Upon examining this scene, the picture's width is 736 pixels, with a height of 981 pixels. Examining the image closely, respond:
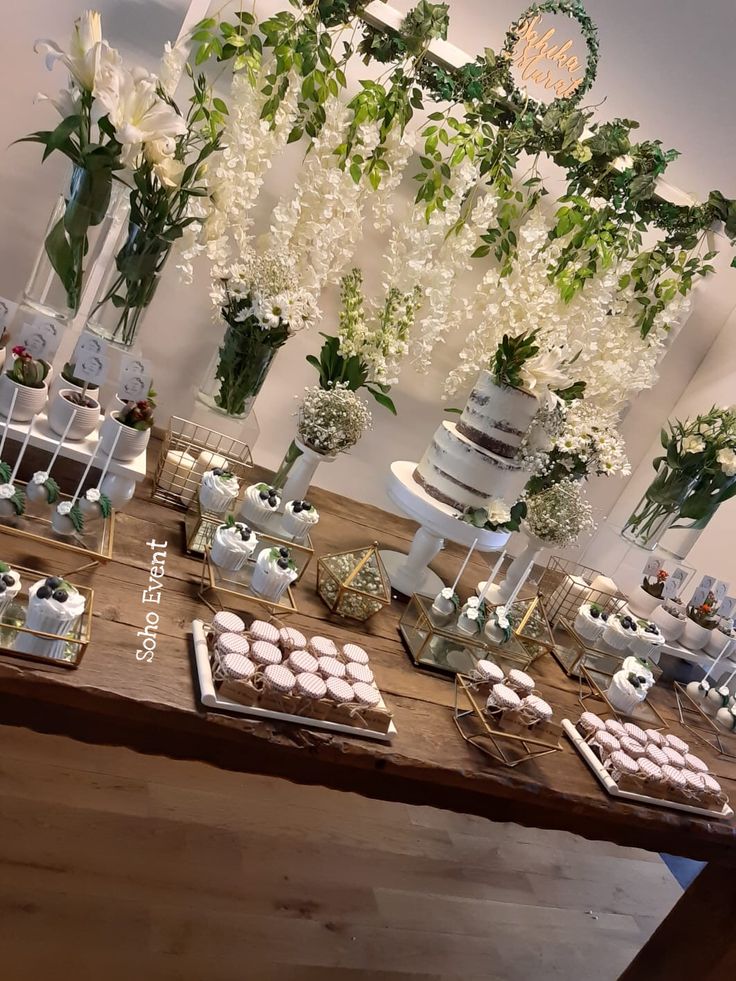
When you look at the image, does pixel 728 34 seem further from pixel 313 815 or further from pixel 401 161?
pixel 313 815

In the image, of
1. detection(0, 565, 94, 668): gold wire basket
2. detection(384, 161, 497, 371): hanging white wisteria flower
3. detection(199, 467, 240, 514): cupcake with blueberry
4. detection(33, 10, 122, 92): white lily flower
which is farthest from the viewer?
detection(384, 161, 497, 371): hanging white wisteria flower

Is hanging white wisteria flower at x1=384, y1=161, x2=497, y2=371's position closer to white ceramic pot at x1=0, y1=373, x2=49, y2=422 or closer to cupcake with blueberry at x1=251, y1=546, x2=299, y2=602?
cupcake with blueberry at x1=251, y1=546, x2=299, y2=602

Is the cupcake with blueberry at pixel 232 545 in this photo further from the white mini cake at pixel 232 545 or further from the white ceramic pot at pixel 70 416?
the white ceramic pot at pixel 70 416

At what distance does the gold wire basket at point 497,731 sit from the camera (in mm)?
1723

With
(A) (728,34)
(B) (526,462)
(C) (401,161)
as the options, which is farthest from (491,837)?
(A) (728,34)

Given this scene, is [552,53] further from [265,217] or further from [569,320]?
[265,217]

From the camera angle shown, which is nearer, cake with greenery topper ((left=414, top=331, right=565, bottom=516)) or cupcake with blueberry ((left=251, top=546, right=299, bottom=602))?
cupcake with blueberry ((left=251, top=546, right=299, bottom=602))

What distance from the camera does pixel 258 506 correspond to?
1952mm

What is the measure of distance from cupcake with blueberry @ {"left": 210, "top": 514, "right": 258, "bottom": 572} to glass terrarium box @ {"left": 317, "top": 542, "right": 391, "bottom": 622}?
250 mm

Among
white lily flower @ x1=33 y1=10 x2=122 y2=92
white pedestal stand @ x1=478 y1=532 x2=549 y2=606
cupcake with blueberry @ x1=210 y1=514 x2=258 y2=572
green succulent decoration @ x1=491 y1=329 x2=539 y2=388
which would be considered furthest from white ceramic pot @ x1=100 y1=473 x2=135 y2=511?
white pedestal stand @ x1=478 y1=532 x2=549 y2=606

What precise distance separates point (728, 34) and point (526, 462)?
162 cm

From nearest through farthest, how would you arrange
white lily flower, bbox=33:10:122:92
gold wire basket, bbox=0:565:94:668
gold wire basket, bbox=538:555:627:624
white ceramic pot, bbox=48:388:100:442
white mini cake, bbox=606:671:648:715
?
gold wire basket, bbox=0:565:94:668 → white lily flower, bbox=33:10:122:92 → white ceramic pot, bbox=48:388:100:442 → white mini cake, bbox=606:671:648:715 → gold wire basket, bbox=538:555:627:624

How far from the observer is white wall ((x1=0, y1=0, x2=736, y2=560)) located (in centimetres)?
203

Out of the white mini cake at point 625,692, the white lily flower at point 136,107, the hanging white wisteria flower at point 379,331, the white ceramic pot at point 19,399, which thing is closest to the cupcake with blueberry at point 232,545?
the white ceramic pot at point 19,399
